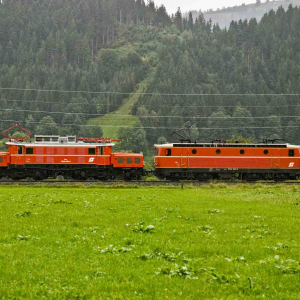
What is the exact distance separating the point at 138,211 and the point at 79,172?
32657 mm

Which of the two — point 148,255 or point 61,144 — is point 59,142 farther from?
point 148,255

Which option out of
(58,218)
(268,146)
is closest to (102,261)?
(58,218)

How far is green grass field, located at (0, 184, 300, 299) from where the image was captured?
9.14 m

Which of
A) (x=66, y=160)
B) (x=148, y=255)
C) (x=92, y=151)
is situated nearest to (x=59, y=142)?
(x=66, y=160)

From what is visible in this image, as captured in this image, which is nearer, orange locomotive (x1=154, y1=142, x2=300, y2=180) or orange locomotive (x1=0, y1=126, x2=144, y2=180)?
orange locomotive (x1=0, y1=126, x2=144, y2=180)

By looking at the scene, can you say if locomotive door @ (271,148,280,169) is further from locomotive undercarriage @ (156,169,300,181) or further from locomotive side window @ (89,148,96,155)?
locomotive side window @ (89,148,96,155)

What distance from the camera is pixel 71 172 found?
53.6m

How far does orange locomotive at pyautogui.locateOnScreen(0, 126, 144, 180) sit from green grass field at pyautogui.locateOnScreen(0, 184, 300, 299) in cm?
3236

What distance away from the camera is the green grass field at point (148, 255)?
9.14 metres

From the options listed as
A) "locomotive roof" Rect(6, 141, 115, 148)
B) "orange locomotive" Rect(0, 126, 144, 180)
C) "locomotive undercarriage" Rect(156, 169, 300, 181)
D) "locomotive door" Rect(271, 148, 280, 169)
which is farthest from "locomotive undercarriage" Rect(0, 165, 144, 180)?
"locomotive door" Rect(271, 148, 280, 169)

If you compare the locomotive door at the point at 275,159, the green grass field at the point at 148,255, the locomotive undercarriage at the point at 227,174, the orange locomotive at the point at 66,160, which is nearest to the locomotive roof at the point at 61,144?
the orange locomotive at the point at 66,160

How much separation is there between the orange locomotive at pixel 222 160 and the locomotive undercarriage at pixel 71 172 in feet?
13.0

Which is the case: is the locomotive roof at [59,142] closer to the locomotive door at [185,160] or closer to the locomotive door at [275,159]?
the locomotive door at [185,160]

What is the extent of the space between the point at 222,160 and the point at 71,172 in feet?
61.8
